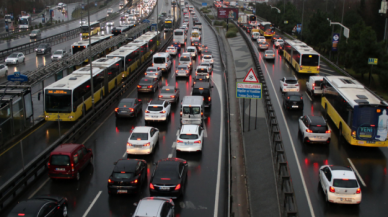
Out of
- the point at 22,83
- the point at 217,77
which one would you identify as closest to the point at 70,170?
the point at 22,83

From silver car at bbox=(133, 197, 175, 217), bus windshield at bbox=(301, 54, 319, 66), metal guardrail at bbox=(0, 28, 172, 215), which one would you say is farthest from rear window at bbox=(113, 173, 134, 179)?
bus windshield at bbox=(301, 54, 319, 66)

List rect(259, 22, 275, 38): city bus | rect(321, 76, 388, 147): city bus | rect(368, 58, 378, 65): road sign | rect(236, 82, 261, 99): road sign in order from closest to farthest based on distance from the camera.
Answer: rect(321, 76, 388, 147): city bus → rect(236, 82, 261, 99): road sign → rect(368, 58, 378, 65): road sign → rect(259, 22, 275, 38): city bus

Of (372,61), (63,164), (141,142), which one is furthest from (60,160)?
(372,61)

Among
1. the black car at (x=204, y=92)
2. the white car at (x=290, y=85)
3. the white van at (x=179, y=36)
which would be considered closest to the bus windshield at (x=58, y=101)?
the black car at (x=204, y=92)

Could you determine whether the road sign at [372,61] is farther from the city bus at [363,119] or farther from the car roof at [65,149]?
the car roof at [65,149]

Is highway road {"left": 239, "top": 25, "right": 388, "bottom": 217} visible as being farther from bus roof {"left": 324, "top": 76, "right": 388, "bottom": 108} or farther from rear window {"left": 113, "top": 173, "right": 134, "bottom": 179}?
rear window {"left": 113, "top": 173, "right": 134, "bottom": 179}

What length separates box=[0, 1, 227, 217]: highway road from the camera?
1611cm

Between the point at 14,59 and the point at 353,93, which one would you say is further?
the point at 14,59

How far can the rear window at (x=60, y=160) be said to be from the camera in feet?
58.5

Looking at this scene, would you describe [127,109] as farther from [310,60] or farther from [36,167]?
[310,60]

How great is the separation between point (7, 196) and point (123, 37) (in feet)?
150

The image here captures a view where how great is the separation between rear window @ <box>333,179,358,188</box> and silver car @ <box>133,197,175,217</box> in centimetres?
711

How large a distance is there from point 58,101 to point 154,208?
15933 mm

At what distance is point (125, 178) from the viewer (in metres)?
16.7
